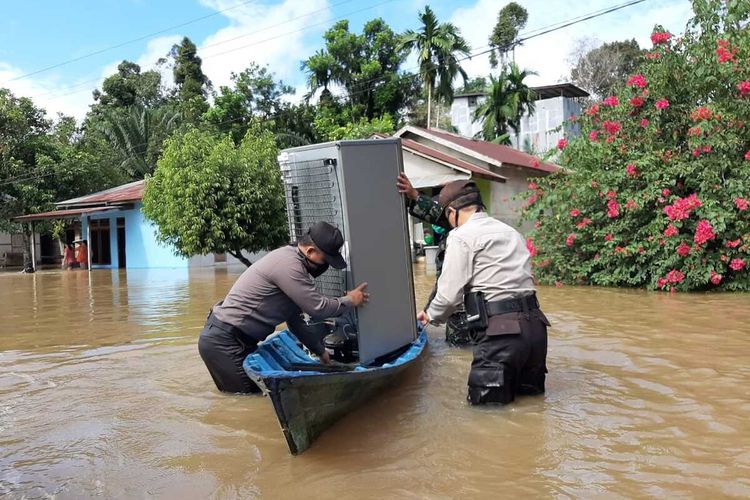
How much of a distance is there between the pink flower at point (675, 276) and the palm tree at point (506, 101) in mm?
20495

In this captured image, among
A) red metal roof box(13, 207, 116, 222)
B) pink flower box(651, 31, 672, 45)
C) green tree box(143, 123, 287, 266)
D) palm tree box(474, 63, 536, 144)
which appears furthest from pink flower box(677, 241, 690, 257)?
red metal roof box(13, 207, 116, 222)

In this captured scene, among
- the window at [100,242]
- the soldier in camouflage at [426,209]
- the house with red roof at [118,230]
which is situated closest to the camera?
the soldier in camouflage at [426,209]

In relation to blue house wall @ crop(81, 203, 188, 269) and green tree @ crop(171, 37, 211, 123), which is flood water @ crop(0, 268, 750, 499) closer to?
blue house wall @ crop(81, 203, 188, 269)

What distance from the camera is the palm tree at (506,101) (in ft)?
103

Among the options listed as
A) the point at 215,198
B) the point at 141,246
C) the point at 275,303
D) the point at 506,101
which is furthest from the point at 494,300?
Answer: the point at 506,101

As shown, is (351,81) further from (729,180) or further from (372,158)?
(372,158)

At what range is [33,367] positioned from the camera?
6762 millimetres

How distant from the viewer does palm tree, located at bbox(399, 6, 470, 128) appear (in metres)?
30.6

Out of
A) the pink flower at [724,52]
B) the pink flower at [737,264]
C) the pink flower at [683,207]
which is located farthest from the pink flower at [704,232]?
the pink flower at [724,52]

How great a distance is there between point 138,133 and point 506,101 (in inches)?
752

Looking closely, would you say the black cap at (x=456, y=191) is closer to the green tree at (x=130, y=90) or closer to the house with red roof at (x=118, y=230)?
the house with red roof at (x=118, y=230)

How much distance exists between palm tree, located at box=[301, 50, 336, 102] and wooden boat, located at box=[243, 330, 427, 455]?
1175 inches

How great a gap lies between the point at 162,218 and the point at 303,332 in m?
15.2

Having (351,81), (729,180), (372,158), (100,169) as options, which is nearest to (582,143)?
(729,180)
